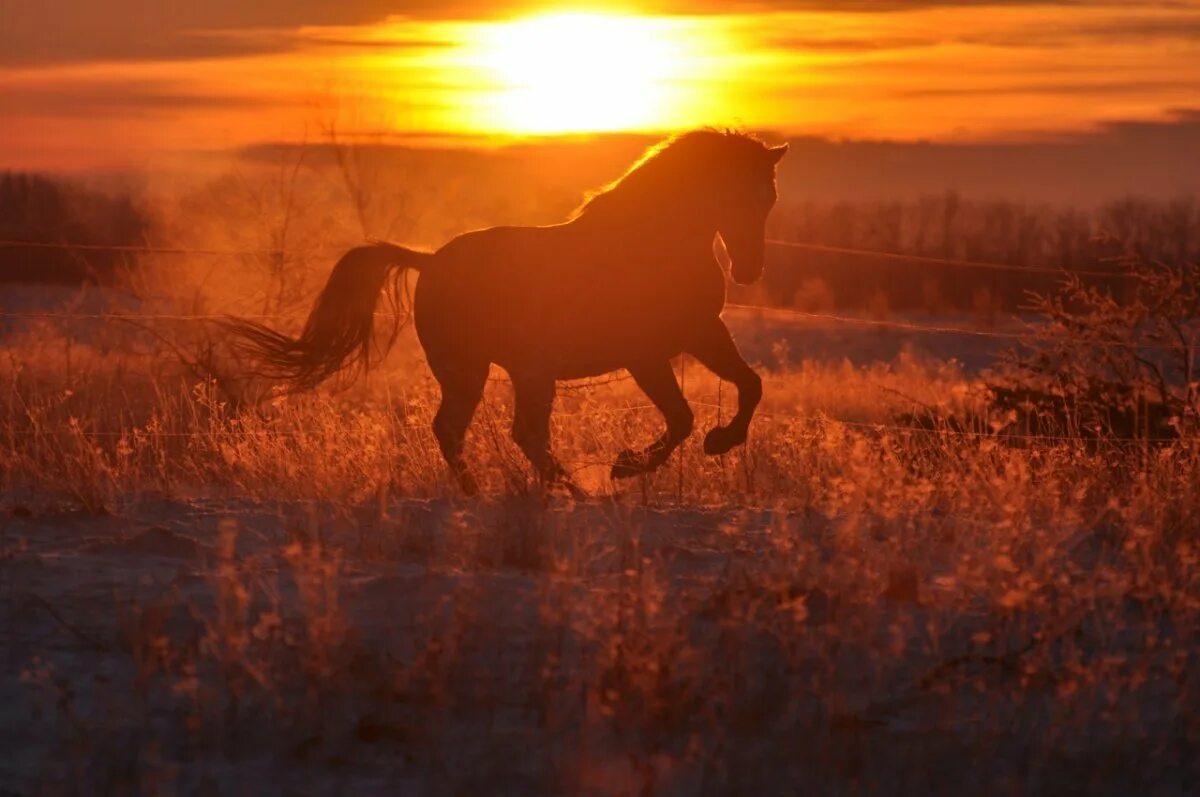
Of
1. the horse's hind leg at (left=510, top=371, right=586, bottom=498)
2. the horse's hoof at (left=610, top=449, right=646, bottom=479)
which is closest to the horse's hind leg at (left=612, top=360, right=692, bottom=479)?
the horse's hoof at (left=610, top=449, right=646, bottom=479)

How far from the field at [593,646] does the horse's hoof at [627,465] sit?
19.1 inches

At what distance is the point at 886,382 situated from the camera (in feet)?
63.5

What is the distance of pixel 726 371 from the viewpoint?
25.3ft

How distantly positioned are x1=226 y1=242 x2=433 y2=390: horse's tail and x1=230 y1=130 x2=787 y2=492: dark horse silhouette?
40 centimetres

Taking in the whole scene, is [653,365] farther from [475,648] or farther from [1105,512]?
[475,648]

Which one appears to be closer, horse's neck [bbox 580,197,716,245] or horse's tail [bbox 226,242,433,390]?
horse's neck [bbox 580,197,716,245]

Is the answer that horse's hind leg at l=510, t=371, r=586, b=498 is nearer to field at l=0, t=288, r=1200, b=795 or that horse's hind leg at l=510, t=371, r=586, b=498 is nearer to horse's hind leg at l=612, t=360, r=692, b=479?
horse's hind leg at l=612, t=360, r=692, b=479

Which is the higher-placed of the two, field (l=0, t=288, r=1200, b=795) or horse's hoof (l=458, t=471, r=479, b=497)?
horse's hoof (l=458, t=471, r=479, b=497)

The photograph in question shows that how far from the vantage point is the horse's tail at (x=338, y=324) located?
8.07 metres

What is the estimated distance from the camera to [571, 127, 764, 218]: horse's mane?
7.64 metres

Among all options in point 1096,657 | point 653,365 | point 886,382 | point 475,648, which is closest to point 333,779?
point 475,648

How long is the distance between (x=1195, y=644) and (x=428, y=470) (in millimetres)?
4178

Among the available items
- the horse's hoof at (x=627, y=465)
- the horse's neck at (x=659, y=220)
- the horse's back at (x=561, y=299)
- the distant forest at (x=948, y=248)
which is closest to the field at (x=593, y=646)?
the horse's hoof at (x=627, y=465)

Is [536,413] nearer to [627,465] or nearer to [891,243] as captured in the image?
[627,465]
